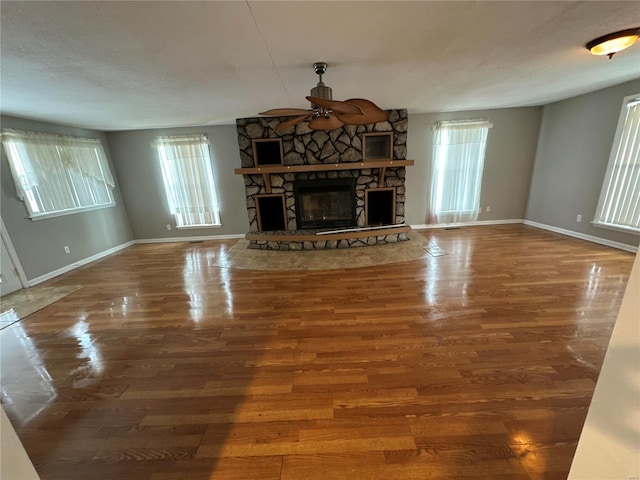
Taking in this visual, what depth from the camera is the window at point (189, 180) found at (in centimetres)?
498

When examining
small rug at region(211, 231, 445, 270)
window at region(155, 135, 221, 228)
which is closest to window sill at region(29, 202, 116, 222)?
window at region(155, 135, 221, 228)

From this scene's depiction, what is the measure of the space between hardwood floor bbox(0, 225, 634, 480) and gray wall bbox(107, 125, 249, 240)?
2526mm

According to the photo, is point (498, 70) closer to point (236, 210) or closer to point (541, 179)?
point (541, 179)

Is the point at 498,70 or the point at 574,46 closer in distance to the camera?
the point at 574,46

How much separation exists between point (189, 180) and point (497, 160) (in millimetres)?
6185

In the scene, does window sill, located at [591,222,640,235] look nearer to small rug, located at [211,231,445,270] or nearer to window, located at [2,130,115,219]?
small rug, located at [211,231,445,270]

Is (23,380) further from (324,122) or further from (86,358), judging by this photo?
(324,122)

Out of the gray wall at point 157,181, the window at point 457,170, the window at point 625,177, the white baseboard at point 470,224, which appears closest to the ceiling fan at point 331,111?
the gray wall at point 157,181

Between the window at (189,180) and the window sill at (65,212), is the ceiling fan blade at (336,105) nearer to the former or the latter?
the window at (189,180)

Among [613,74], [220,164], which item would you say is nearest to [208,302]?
[220,164]

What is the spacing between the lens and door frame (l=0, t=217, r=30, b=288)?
3250 millimetres

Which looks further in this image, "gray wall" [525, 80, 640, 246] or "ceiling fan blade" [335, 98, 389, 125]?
"gray wall" [525, 80, 640, 246]

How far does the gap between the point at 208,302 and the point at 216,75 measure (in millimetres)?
2257

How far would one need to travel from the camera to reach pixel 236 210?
5.36 metres
